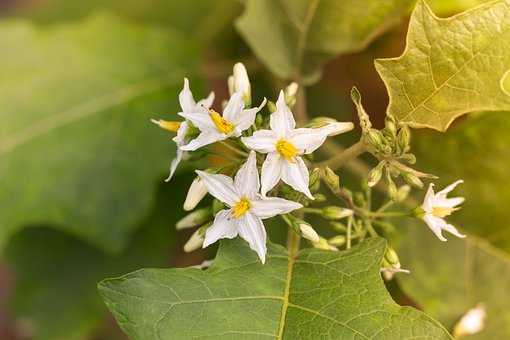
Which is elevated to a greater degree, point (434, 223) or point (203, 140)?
point (203, 140)

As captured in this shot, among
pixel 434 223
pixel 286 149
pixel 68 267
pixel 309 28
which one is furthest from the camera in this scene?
pixel 68 267

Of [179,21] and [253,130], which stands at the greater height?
[253,130]

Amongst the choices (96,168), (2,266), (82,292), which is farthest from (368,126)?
(2,266)

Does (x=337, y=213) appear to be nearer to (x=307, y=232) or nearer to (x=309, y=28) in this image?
(x=307, y=232)

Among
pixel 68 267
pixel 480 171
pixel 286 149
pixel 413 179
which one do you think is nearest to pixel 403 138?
pixel 413 179

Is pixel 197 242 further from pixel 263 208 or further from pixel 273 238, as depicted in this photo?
pixel 273 238

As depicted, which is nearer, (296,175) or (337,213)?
(296,175)
